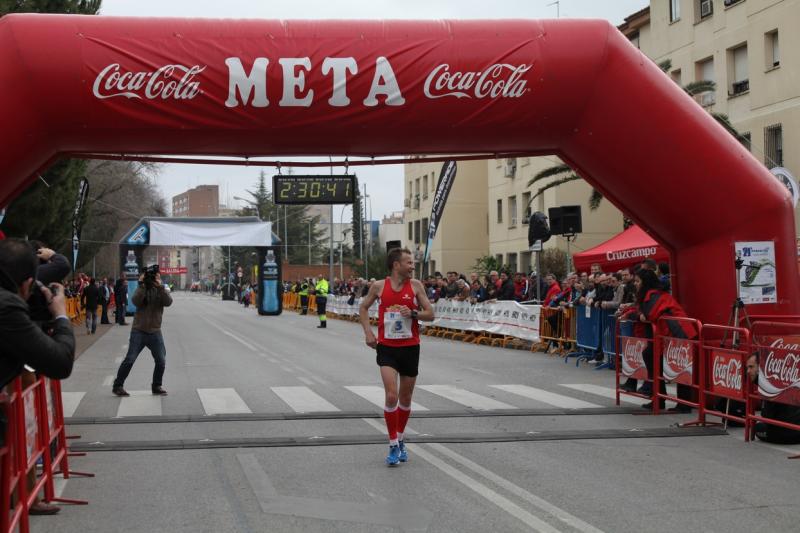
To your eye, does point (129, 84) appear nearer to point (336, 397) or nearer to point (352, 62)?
point (352, 62)

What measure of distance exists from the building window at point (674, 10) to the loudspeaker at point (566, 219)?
18.7m

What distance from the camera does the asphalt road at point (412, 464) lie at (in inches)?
247

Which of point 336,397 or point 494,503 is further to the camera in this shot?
point 336,397

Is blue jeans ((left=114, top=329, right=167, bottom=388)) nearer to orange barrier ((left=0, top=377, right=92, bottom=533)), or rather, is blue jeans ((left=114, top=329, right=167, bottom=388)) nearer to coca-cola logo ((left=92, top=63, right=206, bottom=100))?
coca-cola logo ((left=92, top=63, right=206, bottom=100))

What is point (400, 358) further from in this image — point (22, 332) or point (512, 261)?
point (512, 261)

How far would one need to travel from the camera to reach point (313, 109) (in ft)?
34.8

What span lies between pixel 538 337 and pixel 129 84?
43.9 feet

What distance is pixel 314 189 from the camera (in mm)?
13312

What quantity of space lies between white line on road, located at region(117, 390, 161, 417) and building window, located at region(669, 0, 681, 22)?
28.2m

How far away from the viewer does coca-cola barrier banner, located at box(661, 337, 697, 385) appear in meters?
10.7

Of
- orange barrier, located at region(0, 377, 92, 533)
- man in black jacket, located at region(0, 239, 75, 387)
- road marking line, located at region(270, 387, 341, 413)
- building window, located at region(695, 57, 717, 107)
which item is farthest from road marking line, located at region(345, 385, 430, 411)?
building window, located at region(695, 57, 717, 107)

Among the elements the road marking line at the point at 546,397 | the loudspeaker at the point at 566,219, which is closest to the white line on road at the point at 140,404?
the road marking line at the point at 546,397

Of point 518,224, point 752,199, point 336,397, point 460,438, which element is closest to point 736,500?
point 460,438

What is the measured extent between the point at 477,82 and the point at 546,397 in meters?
4.79
